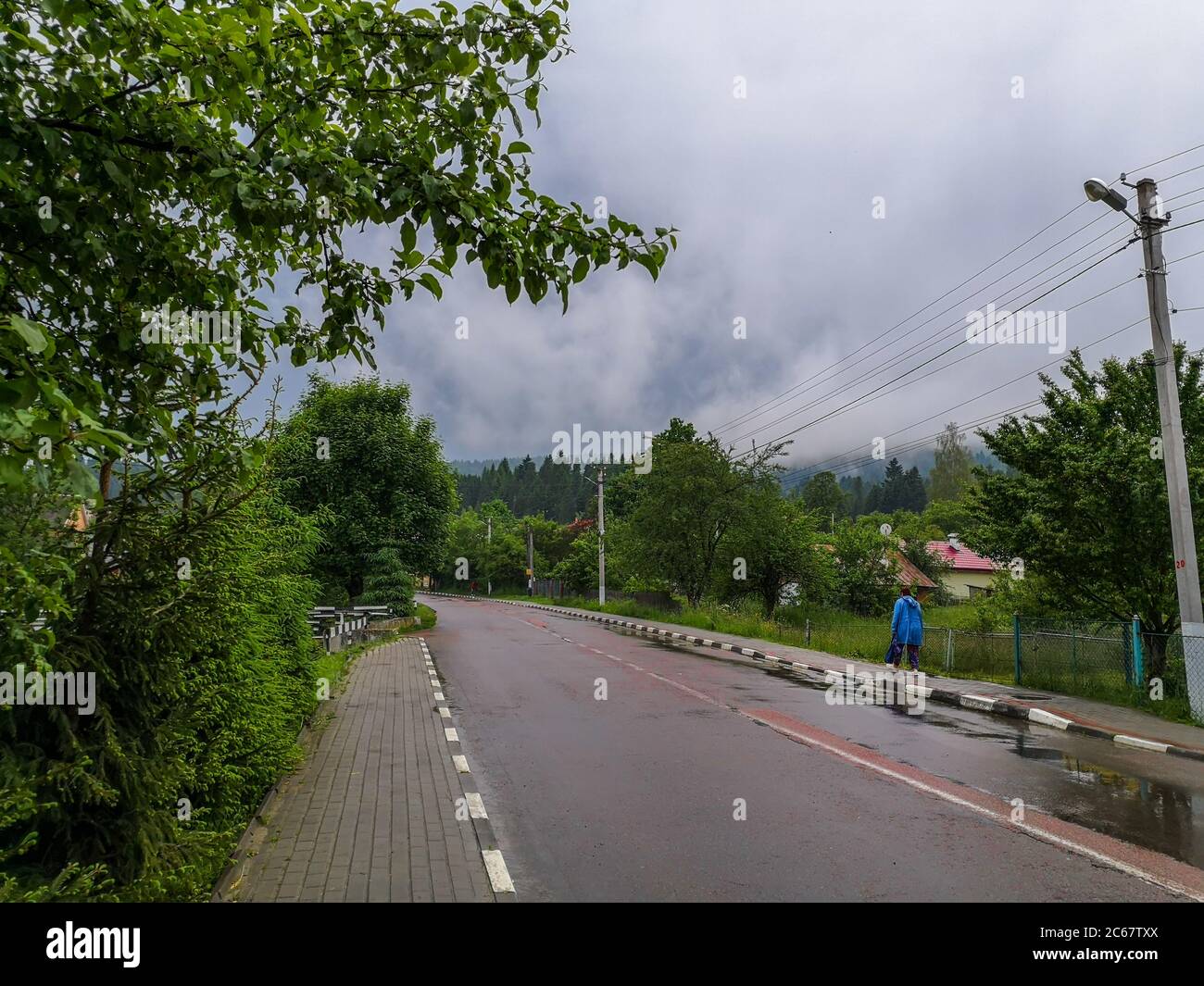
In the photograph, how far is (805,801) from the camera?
7.31m

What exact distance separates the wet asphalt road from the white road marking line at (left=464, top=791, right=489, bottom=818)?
0.10 m

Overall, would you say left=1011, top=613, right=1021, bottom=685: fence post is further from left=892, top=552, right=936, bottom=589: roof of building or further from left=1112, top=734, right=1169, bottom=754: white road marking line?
left=892, top=552, right=936, bottom=589: roof of building

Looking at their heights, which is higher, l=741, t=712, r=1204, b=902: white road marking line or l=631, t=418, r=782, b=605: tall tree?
l=631, t=418, r=782, b=605: tall tree

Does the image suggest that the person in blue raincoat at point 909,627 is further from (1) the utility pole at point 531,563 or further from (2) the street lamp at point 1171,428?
(1) the utility pole at point 531,563

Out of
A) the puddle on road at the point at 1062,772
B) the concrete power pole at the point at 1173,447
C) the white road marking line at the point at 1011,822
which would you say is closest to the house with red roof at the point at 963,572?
the concrete power pole at the point at 1173,447

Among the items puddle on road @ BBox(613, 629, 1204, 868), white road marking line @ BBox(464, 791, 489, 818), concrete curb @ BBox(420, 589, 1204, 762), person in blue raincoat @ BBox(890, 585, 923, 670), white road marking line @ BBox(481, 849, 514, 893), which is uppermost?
person in blue raincoat @ BBox(890, 585, 923, 670)

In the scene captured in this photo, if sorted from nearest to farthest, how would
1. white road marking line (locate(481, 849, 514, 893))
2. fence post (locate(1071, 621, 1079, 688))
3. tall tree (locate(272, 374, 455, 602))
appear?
white road marking line (locate(481, 849, 514, 893))
fence post (locate(1071, 621, 1079, 688))
tall tree (locate(272, 374, 455, 602))

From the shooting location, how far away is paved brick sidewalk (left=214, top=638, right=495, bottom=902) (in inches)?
195

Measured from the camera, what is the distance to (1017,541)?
1541cm

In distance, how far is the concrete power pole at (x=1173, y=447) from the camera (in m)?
12.1

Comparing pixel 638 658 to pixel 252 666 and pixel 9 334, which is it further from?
pixel 9 334

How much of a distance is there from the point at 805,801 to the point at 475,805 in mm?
2886

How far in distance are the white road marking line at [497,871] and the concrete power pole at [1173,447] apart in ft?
36.4

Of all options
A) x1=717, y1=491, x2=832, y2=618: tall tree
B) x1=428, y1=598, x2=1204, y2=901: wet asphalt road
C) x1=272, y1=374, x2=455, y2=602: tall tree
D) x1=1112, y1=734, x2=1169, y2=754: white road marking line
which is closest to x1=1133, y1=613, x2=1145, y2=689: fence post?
x1=428, y1=598, x2=1204, y2=901: wet asphalt road
